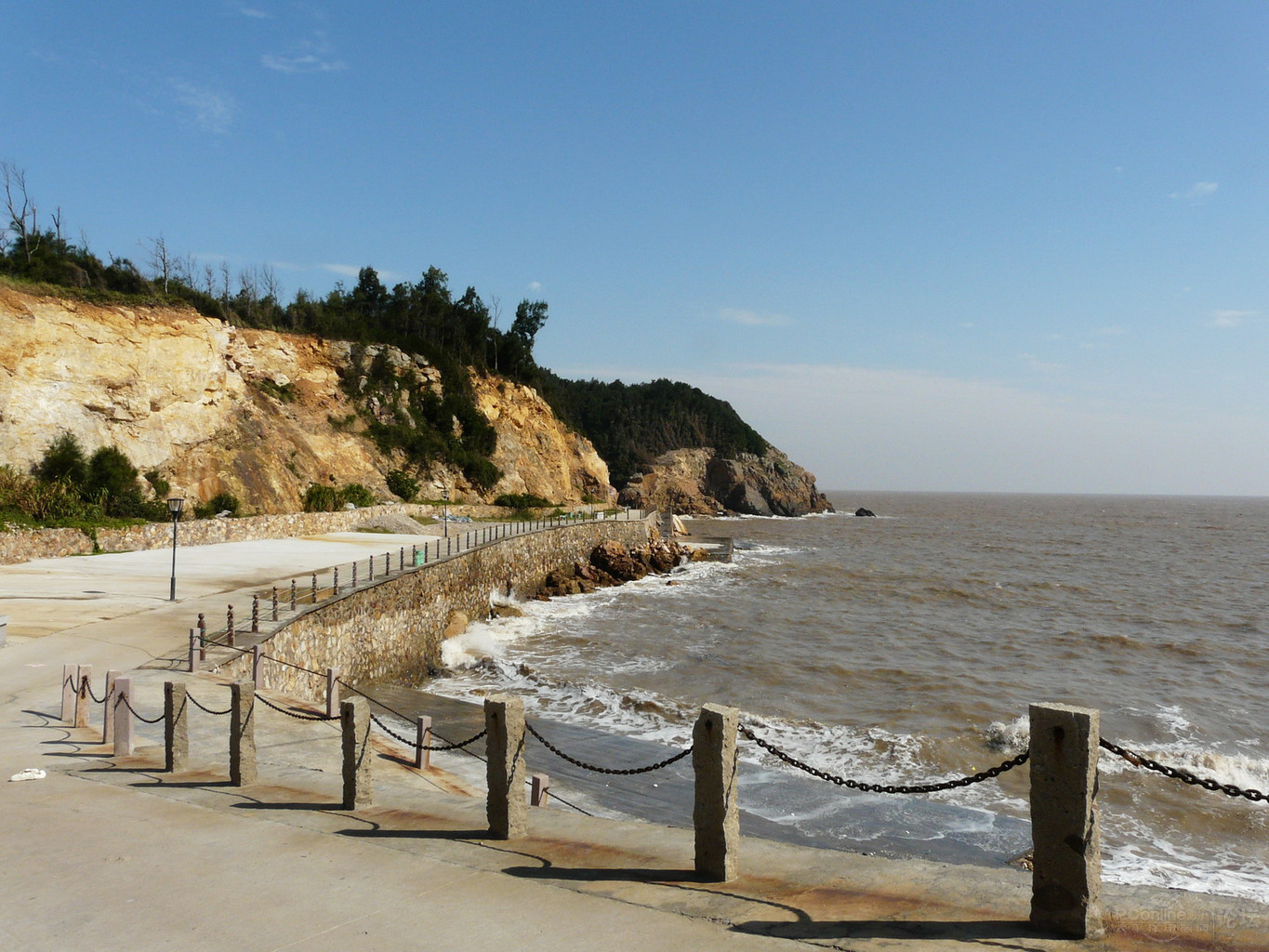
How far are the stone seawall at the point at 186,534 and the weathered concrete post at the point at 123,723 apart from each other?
1800cm

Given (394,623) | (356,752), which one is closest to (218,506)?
(394,623)

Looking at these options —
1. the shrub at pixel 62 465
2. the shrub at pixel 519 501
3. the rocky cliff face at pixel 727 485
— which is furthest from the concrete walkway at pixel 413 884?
the rocky cliff face at pixel 727 485

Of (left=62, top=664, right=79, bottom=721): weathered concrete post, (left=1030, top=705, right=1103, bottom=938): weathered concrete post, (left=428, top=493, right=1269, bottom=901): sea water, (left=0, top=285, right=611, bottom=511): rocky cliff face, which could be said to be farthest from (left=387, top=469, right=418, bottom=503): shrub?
(left=1030, top=705, right=1103, bottom=938): weathered concrete post

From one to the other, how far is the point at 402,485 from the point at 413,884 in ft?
155

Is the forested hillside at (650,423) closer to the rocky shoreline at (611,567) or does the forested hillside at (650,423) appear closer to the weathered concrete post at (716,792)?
the rocky shoreline at (611,567)

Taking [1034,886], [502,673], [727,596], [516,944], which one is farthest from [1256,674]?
[516,944]

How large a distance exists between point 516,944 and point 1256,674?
24.9 m

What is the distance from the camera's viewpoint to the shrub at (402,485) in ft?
166

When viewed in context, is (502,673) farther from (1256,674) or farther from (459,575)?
(1256,674)

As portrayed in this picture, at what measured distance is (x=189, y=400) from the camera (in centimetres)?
3681

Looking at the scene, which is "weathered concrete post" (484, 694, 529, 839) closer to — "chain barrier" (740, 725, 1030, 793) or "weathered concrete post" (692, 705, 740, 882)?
"weathered concrete post" (692, 705, 740, 882)

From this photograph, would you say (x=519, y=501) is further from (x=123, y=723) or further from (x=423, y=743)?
(x=123, y=723)

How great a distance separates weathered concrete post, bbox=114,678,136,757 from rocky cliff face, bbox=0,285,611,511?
86.3ft

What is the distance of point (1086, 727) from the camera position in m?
4.37
